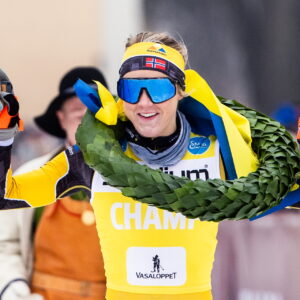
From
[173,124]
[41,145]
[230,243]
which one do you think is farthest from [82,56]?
[173,124]

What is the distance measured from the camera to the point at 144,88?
353 centimetres

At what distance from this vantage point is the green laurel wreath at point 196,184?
11.0 feet

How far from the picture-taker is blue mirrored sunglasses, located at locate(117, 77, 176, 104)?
11.6 ft

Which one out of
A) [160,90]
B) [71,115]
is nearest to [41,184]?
[160,90]

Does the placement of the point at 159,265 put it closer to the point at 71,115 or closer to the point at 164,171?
the point at 164,171

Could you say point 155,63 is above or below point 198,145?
above

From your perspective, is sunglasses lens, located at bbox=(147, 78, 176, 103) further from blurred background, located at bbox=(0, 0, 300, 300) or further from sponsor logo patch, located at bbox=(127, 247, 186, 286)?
blurred background, located at bbox=(0, 0, 300, 300)

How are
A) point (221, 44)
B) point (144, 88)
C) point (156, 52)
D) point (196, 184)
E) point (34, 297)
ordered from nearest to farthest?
point (196, 184) < point (144, 88) < point (156, 52) < point (34, 297) < point (221, 44)

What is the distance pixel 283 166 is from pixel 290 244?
5.77 feet

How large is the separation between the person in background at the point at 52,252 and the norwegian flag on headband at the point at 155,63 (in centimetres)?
128

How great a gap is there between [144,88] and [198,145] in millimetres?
361

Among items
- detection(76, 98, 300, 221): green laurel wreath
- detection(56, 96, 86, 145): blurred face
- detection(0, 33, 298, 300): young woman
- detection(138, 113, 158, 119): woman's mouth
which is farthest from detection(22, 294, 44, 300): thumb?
detection(138, 113, 158, 119): woman's mouth

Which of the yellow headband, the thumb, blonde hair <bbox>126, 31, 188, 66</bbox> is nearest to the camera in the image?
the yellow headband

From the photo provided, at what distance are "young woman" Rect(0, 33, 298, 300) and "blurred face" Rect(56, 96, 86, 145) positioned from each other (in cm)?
119
